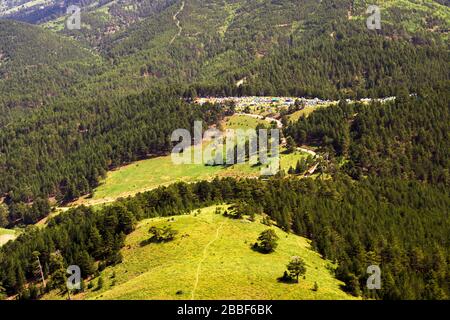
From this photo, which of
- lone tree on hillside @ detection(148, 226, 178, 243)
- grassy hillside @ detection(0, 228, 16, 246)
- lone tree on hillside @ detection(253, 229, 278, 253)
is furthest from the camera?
grassy hillside @ detection(0, 228, 16, 246)

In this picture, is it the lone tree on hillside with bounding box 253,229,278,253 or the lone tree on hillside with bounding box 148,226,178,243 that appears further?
the lone tree on hillside with bounding box 148,226,178,243

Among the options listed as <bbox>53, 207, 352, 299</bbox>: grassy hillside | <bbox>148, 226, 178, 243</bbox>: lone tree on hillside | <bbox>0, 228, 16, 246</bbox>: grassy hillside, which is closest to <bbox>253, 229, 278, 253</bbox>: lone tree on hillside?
<bbox>53, 207, 352, 299</bbox>: grassy hillside

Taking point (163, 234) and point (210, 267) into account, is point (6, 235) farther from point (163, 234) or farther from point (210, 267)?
point (210, 267)

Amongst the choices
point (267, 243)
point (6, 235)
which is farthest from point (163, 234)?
point (6, 235)

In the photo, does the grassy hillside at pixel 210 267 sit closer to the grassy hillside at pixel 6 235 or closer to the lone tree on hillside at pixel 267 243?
the lone tree on hillside at pixel 267 243

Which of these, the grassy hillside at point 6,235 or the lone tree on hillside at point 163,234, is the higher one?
the lone tree on hillside at point 163,234

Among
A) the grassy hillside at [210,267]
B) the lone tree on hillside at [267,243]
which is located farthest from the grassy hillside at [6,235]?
the lone tree on hillside at [267,243]

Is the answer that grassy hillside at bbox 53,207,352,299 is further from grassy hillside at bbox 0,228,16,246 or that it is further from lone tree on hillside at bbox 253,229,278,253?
grassy hillside at bbox 0,228,16,246
